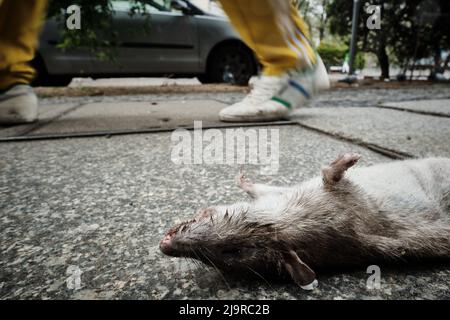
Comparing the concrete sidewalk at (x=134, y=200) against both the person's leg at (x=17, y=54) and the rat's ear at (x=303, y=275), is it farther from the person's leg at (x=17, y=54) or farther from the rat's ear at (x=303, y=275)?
the person's leg at (x=17, y=54)

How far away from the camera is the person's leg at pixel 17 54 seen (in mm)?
3213

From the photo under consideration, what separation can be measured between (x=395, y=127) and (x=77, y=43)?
505 centimetres

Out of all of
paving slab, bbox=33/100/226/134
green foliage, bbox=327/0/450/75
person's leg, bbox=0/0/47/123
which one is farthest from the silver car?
green foliage, bbox=327/0/450/75

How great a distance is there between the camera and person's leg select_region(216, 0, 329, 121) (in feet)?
9.93

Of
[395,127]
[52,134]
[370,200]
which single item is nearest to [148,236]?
[370,200]

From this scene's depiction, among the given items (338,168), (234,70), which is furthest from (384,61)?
(338,168)

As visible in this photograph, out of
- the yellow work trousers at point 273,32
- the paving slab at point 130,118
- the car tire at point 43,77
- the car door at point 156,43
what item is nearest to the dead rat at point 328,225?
the yellow work trousers at point 273,32

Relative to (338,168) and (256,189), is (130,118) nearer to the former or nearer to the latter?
(256,189)

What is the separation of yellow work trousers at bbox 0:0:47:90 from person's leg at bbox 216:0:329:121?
71.0 inches

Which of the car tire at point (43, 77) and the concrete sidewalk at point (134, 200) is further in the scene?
the car tire at point (43, 77)

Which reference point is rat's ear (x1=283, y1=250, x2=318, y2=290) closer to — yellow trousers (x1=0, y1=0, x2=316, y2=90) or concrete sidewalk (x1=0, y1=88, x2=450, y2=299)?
concrete sidewalk (x1=0, y1=88, x2=450, y2=299)

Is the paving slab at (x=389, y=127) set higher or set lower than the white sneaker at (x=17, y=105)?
lower

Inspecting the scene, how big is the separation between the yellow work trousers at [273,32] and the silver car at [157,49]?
181 inches

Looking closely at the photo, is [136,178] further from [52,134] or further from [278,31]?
[278,31]
